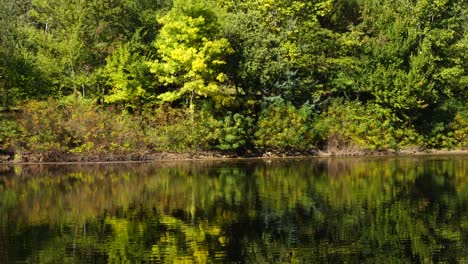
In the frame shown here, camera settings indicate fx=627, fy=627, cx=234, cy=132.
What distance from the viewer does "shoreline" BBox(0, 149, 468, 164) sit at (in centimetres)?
4959

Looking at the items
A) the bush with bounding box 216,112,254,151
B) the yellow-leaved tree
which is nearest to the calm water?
the bush with bounding box 216,112,254,151

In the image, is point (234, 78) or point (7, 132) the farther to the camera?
point (234, 78)

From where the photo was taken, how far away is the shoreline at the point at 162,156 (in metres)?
49.6

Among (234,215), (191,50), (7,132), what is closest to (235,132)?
(191,50)

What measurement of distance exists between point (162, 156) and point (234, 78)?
10.2 metres

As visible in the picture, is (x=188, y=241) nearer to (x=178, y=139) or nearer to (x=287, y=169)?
(x=287, y=169)

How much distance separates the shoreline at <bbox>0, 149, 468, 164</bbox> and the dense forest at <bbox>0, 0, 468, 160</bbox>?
0.46 m

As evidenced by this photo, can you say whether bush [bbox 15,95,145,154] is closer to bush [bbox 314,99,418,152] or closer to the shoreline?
the shoreline

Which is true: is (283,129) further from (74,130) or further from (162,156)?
(74,130)

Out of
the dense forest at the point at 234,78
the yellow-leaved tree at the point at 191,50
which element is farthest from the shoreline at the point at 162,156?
the yellow-leaved tree at the point at 191,50

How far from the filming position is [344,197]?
3059 cm

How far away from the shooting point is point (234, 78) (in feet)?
187

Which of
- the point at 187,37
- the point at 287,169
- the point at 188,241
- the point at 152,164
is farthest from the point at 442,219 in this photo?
the point at 187,37

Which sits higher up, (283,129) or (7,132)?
(283,129)
